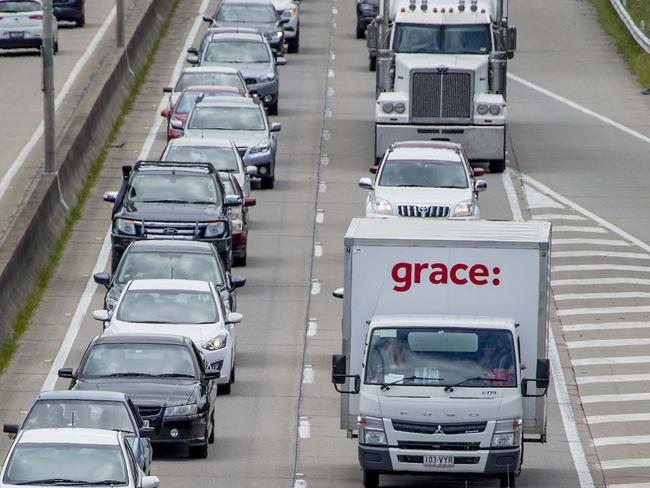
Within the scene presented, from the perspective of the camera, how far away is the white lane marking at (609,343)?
102 feet

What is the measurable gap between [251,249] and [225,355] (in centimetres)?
1043

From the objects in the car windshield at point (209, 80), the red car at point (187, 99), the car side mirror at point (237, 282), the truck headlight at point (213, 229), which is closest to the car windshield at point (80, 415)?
the car side mirror at point (237, 282)

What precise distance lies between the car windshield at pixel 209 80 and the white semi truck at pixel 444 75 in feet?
16.2

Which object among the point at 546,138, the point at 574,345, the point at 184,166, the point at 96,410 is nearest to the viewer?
the point at 96,410

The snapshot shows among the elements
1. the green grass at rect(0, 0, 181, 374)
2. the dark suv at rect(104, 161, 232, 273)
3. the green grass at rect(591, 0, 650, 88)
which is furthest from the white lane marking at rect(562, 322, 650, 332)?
the green grass at rect(591, 0, 650, 88)

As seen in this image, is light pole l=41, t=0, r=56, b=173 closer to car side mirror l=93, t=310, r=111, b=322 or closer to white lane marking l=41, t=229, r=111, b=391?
white lane marking l=41, t=229, r=111, b=391

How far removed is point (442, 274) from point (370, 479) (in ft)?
7.44

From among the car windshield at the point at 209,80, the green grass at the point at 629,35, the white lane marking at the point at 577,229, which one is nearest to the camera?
the white lane marking at the point at 577,229

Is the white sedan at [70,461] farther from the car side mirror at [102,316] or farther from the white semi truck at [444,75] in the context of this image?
the white semi truck at [444,75]

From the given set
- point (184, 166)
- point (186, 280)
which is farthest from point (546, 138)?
point (186, 280)

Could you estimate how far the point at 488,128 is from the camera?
141 ft

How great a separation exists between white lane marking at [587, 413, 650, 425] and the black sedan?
527cm

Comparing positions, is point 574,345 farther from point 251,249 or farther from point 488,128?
point 488,128

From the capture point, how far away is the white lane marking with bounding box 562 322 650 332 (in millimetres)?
32125
